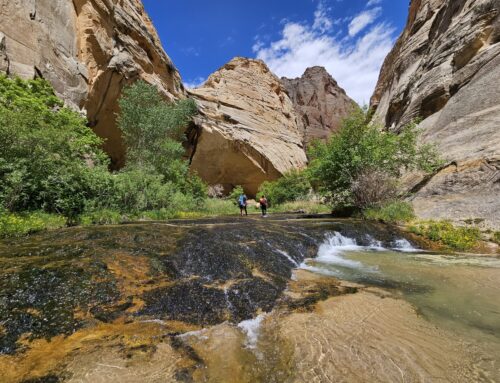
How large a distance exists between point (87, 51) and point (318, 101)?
64782mm

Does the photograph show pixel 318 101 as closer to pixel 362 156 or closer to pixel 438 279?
pixel 362 156

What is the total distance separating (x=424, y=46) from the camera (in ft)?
87.1

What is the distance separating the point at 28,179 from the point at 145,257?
20.4ft

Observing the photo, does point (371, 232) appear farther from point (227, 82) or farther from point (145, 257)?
point (227, 82)

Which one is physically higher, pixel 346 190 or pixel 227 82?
pixel 227 82

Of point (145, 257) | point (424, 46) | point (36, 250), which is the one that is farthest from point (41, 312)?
point (424, 46)

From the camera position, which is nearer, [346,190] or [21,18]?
[21,18]

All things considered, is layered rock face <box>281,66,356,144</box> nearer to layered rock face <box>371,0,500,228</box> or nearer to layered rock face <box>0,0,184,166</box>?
layered rock face <box>371,0,500,228</box>

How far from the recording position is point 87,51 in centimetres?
1914

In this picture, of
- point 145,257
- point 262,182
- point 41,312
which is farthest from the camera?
point 262,182

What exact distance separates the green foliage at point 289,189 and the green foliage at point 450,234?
21.4 meters

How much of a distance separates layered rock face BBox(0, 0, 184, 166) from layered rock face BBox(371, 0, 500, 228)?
19944 mm

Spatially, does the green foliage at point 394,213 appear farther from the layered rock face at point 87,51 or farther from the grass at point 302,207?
the layered rock face at point 87,51

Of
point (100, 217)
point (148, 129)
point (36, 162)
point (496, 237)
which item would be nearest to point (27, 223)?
point (36, 162)
